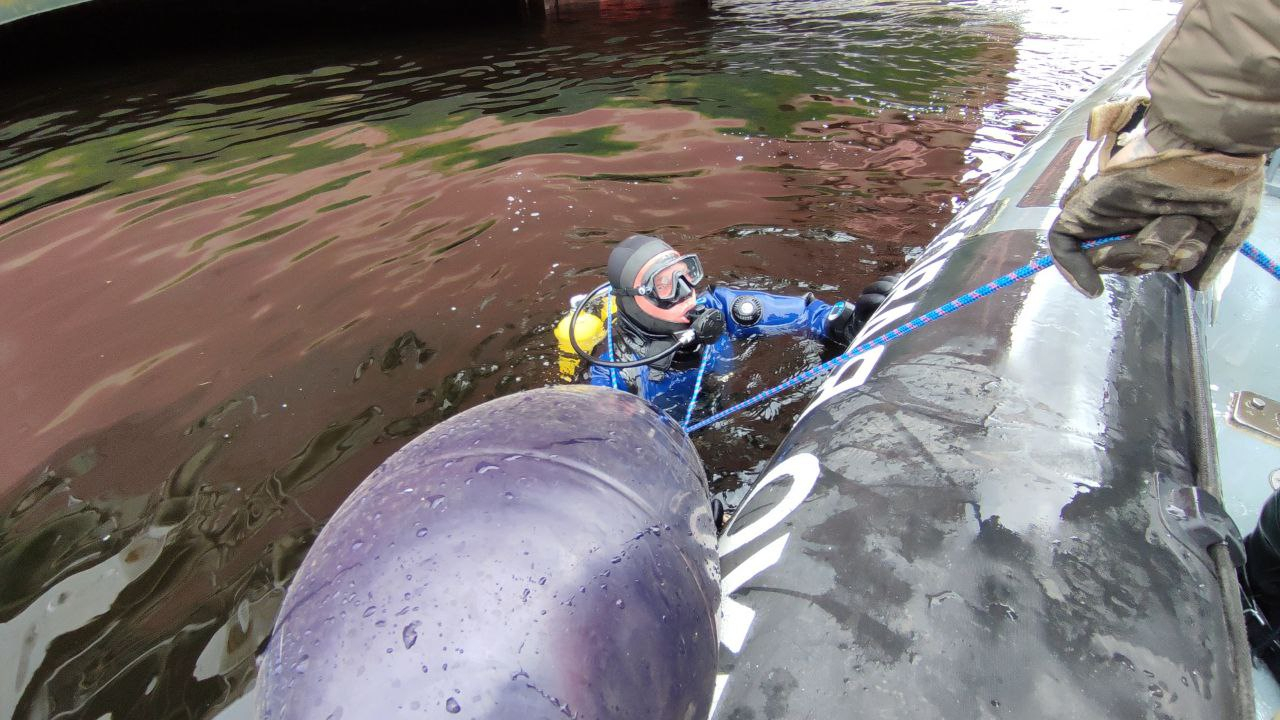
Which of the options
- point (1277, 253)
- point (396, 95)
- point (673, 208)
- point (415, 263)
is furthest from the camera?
point (396, 95)

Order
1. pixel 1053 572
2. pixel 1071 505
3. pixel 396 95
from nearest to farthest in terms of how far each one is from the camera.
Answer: pixel 1053 572, pixel 1071 505, pixel 396 95

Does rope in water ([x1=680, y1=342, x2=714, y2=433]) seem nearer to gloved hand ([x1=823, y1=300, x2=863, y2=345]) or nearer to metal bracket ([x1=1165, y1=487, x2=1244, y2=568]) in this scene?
gloved hand ([x1=823, y1=300, x2=863, y2=345])

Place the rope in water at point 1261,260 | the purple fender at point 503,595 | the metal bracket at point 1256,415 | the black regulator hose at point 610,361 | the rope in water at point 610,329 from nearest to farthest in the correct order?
1. the purple fender at point 503,595
2. the rope in water at point 1261,260
3. the metal bracket at point 1256,415
4. the black regulator hose at point 610,361
5. the rope in water at point 610,329

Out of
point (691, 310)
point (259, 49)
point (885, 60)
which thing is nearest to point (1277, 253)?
point (691, 310)

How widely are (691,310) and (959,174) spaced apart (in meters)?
4.80

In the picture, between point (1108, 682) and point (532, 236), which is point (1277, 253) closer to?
point (1108, 682)

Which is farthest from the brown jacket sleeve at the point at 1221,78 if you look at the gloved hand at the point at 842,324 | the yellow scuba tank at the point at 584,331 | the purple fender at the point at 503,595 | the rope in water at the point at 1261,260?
the yellow scuba tank at the point at 584,331

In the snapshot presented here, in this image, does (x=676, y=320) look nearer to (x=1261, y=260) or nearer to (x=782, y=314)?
(x=782, y=314)

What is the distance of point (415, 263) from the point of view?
5.29 m

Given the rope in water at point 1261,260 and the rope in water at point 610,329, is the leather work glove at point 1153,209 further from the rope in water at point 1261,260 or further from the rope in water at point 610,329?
the rope in water at point 610,329

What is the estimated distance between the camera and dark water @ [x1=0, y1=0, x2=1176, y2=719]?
2.90 meters

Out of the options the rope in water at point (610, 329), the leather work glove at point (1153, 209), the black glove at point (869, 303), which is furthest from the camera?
the black glove at point (869, 303)

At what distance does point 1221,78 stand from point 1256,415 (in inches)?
67.4

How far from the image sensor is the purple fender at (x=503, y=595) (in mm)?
1092
